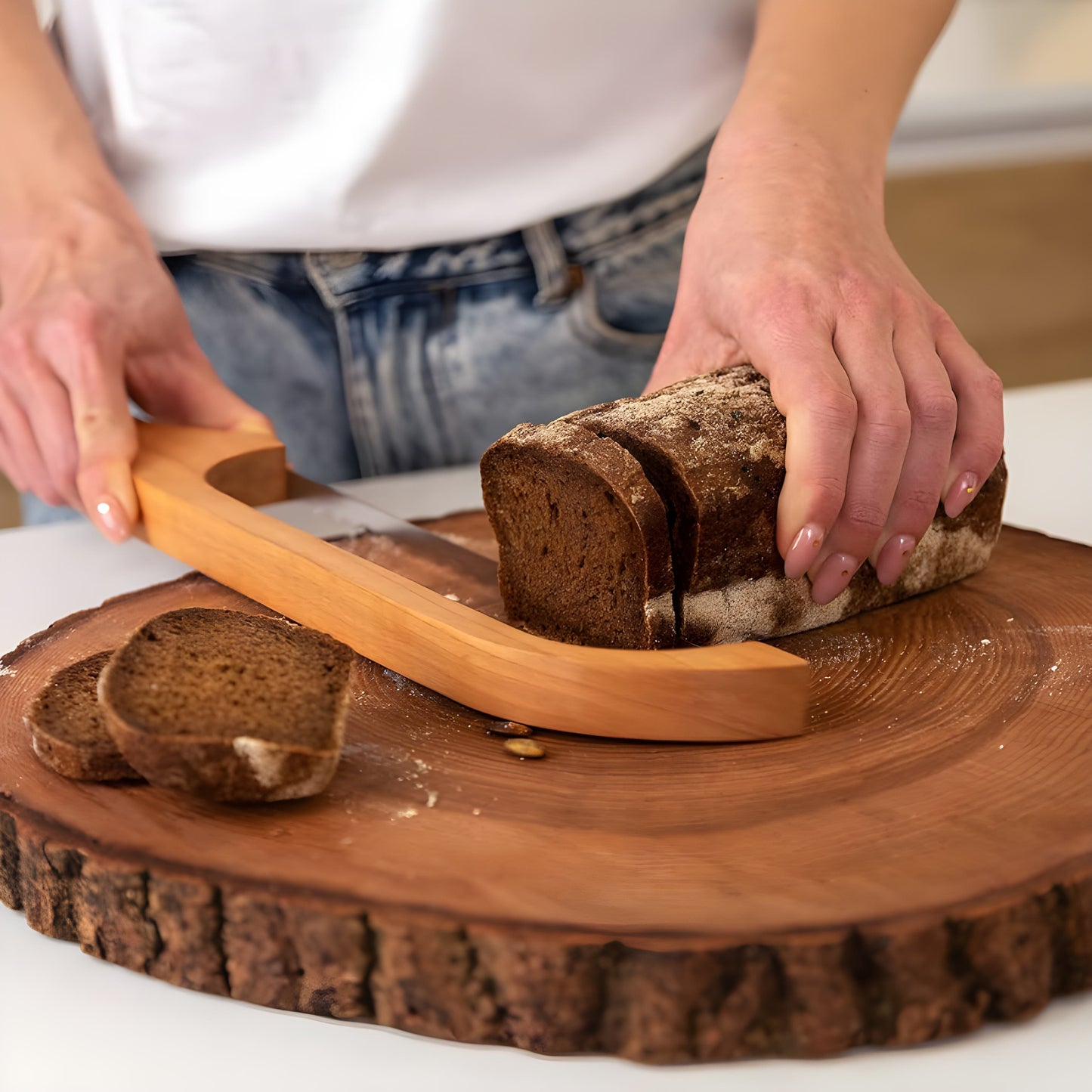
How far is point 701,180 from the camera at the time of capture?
246cm

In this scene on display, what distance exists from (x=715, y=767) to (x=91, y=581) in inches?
45.8

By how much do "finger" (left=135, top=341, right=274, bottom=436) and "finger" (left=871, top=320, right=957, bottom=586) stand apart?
102 cm

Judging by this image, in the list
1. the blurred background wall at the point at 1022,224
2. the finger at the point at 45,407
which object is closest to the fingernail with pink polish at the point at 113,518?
the finger at the point at 45,407

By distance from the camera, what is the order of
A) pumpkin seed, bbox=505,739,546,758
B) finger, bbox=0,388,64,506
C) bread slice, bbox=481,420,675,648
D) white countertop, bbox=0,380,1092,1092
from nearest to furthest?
white countertop, bbox=0,380,1092,1092
pumpkin seed, bbox=505,739,546,758
bread slice, bbox=481,420,675,648
finger, bbox=0,388,64,506

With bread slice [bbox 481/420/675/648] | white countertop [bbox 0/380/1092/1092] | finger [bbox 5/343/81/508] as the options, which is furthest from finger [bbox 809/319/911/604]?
finger [bbox 5/343/81/508]

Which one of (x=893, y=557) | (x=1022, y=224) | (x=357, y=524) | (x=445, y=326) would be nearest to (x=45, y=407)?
(x=357, y=524)

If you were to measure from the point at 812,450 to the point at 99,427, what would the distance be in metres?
1.07

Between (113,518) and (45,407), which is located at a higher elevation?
(45,407)

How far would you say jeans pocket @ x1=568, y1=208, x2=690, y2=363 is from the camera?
2406 mm

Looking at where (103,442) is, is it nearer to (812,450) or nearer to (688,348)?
(688,348)

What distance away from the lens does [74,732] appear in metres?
1.26

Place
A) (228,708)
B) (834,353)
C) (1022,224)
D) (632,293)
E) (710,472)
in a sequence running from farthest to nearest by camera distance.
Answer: (1022,224) → (632,293) → (834,353) → (710,472) → (228,708)

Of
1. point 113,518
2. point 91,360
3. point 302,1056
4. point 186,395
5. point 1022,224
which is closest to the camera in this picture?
point 302,1056

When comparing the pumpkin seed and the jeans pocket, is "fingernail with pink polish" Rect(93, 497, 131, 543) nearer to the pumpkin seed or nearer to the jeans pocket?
the pumpkin seed
